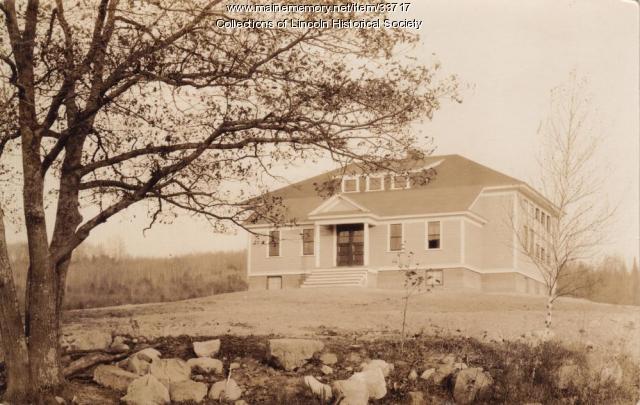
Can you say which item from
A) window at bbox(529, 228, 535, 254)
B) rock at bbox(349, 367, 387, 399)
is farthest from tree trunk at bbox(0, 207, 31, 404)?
window at bbox(529, 228, 535, 254)

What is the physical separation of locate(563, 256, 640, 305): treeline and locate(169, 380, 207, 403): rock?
5516 mm

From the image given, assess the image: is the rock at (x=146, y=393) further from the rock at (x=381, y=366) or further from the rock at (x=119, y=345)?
the rock at (x=381, y=366)

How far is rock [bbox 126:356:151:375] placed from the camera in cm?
947

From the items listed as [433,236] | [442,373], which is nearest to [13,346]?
[442,373]

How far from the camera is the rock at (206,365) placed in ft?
31.5

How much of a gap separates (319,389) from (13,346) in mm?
3452

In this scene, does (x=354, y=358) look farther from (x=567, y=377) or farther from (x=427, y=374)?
(x=567, y=377)

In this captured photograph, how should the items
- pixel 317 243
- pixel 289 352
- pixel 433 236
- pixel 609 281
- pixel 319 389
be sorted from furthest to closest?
pixel 433 236
pixel 317 243
pixel 609 281
pixel 289 352
pixel 319 389

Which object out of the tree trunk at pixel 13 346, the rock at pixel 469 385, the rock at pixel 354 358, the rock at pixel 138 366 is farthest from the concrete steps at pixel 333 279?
the tree trunk at pixel 13 346

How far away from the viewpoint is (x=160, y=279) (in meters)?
11.8

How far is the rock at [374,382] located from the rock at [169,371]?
2.00m

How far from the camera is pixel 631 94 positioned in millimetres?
10906

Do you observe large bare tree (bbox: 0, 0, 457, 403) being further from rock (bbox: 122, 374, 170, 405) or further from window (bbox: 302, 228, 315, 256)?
window (bbox: 302, 228, 315, 256)

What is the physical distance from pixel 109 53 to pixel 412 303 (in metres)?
5.70
